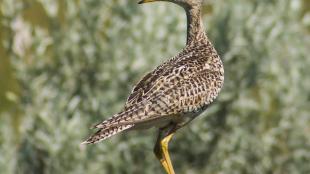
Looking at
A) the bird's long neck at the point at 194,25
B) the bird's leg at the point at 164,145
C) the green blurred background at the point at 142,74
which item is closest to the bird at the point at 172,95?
the bird's leg at the point at 164,145

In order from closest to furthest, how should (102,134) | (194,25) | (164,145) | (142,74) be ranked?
(102,134)
(164,145)
(194,25)
(142,74)

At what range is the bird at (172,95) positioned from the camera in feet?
25.3

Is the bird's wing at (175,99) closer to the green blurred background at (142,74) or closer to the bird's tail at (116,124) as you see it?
the bird's tail at (116,124)

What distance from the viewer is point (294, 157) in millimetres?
12570

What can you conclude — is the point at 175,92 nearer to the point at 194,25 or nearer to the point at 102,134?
the point at 102,134

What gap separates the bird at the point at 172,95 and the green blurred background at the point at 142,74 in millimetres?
3164

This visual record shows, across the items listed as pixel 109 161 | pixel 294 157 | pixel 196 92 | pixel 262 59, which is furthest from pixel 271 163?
pixel 196 92

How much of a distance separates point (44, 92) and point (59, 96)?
19 centimetres

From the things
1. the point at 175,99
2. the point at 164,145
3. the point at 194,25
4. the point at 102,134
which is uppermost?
the point at 194,25

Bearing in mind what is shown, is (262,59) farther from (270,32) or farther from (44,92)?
(44,92)

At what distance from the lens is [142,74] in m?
12.0

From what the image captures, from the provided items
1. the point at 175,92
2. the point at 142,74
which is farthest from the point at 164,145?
the point at 142,74

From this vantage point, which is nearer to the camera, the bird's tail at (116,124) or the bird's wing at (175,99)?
the bird's tail at (116,124)

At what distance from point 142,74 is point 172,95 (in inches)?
158
